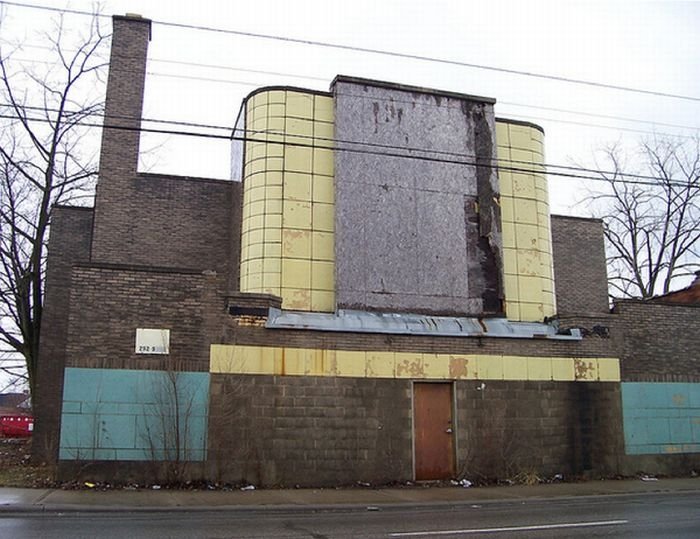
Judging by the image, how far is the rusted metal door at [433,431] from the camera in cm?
1608

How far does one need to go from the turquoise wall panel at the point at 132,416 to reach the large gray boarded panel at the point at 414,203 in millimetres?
4272

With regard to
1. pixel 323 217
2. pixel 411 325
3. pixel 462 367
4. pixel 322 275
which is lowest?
pixel 462 367

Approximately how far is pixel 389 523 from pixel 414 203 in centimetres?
917

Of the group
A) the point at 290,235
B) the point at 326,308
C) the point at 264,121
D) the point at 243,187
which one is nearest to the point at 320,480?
the point at 326,308

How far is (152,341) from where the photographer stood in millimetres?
14617

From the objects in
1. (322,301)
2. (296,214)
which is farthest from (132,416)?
(296,214)

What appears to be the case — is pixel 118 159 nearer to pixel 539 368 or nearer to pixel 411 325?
pixel 411 325

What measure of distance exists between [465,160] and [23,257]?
16.0 metres

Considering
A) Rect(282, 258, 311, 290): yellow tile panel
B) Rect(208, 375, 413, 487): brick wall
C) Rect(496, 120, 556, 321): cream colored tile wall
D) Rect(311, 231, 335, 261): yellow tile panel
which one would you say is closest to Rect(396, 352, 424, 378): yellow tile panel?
Rect(208, 375, 413, 487): brick wall

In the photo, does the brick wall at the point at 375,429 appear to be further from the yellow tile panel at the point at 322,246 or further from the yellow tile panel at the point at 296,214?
the yellow tile panel at the point at 296,214

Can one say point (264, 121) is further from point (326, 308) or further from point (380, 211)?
point (326, 308)

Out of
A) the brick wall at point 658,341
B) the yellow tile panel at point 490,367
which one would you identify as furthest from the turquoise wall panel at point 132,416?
the brick wall at point 658,341

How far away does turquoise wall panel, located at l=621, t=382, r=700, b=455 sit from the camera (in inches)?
703

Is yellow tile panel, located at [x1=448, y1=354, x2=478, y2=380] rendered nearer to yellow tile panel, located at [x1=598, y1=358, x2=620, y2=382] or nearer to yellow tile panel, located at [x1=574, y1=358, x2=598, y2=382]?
yellow tile panel, located at [x1=574, y1=358, x2=598, y2=382]
